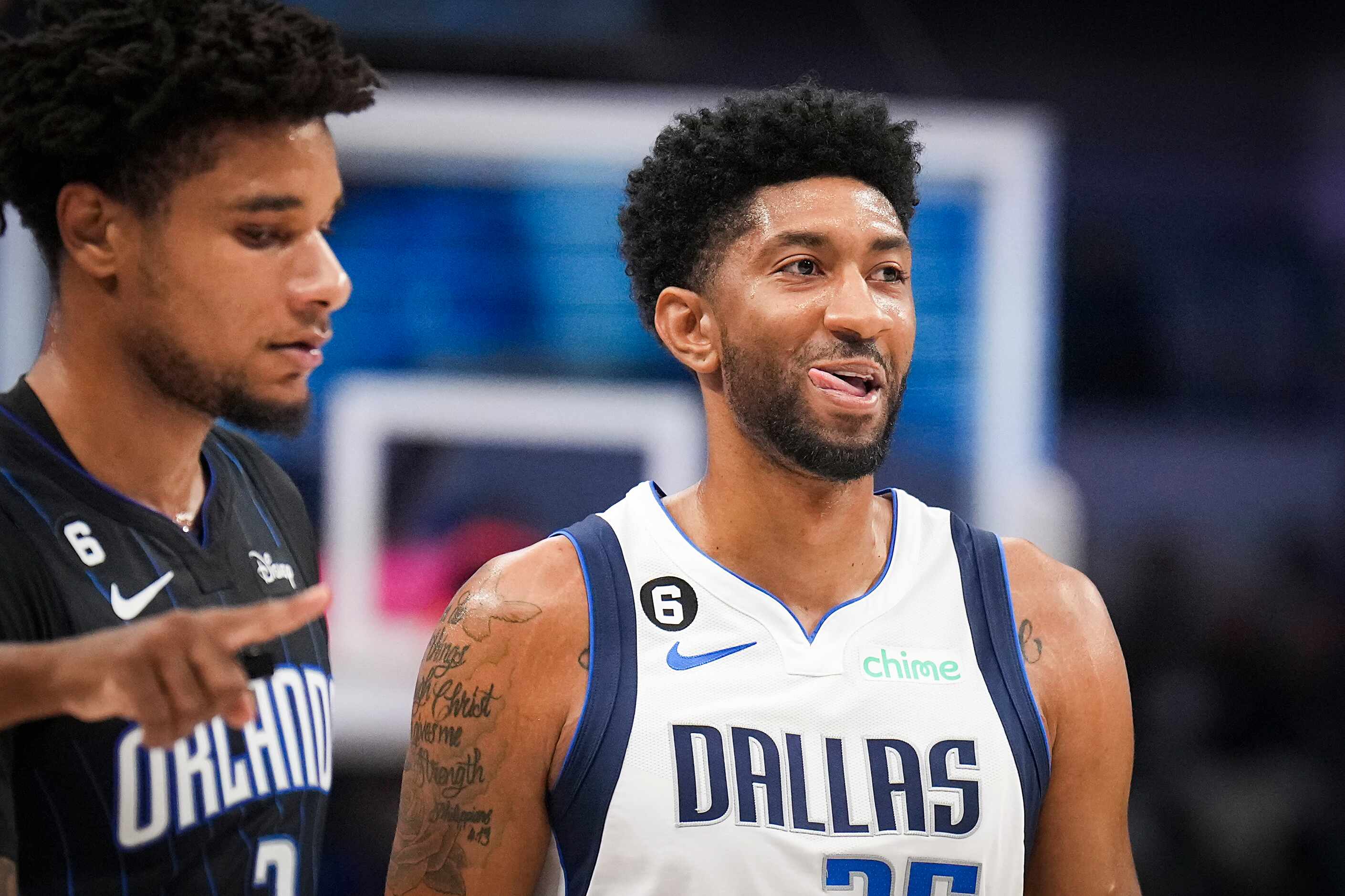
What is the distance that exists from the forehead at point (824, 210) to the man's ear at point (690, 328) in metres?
0.16

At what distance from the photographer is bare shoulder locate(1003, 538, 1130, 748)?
2.24m

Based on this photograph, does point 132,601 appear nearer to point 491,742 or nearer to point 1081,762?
point 491,742

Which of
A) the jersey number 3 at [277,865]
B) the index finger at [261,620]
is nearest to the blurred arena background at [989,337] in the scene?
the jersey number 3 at [277,865]

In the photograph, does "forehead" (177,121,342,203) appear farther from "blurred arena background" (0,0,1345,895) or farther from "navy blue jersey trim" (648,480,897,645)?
"blurred arena background" (0,0,1345,895)

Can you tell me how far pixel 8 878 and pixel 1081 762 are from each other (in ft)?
5.06

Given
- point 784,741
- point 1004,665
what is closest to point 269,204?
point 784,741

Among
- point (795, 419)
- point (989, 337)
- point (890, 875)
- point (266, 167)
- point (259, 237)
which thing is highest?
point (989, 337)

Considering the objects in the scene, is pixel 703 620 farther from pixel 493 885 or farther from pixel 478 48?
pixel 478 48

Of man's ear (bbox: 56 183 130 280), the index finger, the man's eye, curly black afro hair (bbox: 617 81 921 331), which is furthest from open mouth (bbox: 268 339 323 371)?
the index finger

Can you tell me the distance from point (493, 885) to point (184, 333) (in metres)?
0.93

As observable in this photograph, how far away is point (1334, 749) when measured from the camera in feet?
23.0

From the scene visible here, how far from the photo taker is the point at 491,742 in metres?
2.11

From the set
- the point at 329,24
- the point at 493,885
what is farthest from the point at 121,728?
the point at 329,24

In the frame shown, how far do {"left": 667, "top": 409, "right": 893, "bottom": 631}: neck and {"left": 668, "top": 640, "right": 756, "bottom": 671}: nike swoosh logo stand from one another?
148 millimetres
